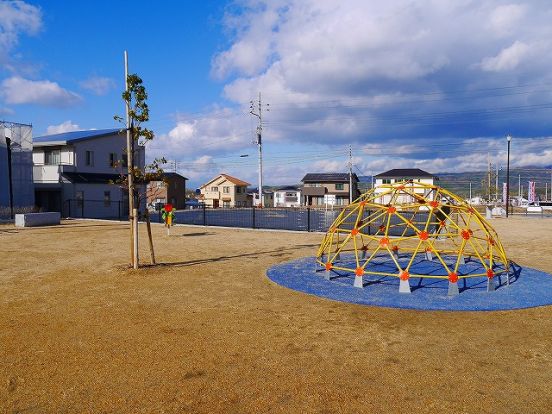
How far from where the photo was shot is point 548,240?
19.5m

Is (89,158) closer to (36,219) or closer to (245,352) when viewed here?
(36,219)

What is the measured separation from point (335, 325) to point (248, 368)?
7.49 feet

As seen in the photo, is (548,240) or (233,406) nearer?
(233,406)

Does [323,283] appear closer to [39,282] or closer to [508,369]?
[508,369]

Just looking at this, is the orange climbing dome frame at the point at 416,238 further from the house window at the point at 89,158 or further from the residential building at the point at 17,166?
the house window at the point at 89,158

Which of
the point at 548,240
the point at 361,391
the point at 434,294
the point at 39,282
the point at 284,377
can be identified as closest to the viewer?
the point at 361,391

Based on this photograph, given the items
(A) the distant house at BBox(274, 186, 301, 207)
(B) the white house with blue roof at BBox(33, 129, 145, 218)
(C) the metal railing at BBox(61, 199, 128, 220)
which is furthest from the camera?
(A) the distant house at BBox(274, 186, 301, 207)

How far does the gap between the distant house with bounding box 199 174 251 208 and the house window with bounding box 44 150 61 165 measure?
35.2 m

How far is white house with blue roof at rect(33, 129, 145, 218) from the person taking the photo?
33344 millimetres

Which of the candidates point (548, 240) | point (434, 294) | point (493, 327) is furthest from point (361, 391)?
point (548, 240)

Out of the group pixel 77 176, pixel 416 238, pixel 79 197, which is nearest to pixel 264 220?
pixel 79 197

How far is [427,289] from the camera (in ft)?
31.7

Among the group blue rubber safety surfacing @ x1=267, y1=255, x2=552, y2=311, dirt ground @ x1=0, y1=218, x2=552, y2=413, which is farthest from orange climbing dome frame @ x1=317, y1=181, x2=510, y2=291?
dirt ground @ x1=0, y1=218, x2=552, y2=413

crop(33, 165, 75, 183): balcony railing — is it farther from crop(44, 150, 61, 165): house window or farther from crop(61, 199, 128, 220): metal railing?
crop(61, 199, 128, 220): metal railing
